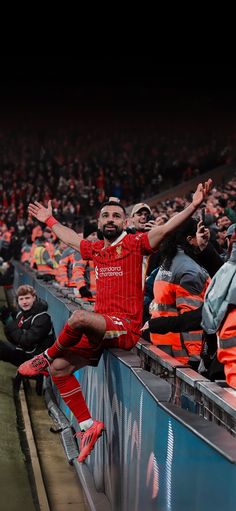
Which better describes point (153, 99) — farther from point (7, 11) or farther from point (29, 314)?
point (29, 314)

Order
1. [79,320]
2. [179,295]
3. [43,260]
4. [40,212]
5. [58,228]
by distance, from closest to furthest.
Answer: [79,320] < [179,295] < [58,228] < [40,212] < [43,260]

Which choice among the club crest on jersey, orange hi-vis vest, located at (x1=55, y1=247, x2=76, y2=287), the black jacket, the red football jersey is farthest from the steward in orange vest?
orange hi-vis vest, located at (x1=55, y1=247, x2=76, y2=287)

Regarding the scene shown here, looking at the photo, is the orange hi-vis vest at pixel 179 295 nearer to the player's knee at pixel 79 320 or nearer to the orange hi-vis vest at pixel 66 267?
the player's knee at pixel 79 320

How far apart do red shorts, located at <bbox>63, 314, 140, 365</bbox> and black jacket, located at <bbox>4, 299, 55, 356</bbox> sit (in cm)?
386

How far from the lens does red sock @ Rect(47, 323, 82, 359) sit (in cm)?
557

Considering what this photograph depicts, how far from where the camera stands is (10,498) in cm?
613

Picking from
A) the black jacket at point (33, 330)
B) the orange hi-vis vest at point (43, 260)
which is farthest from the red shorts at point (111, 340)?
the orange hi-vis vest at point (43, 260)

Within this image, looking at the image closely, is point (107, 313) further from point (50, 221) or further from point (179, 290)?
point (50, 221)

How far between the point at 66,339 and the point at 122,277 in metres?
0.59

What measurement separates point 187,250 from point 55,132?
5068 centimetres

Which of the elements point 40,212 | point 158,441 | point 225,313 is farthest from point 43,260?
point 158,441

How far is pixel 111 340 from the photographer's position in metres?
5.57

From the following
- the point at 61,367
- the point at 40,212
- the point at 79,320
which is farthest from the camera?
the point at 40,212

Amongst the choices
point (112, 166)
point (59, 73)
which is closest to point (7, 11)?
point (59, 73)
